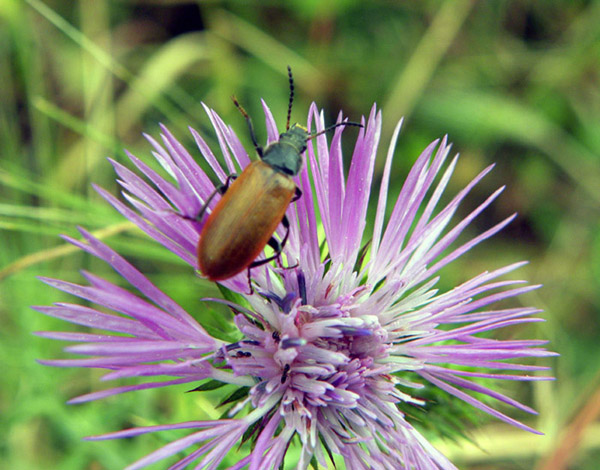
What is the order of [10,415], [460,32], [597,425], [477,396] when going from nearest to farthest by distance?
[477,396] < [10,415] < [597,425] < [460,32]

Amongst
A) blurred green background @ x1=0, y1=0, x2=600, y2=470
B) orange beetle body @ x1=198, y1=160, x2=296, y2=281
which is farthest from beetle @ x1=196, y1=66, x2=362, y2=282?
blurred green background @ x1=0, y1=0, x2=600, y2=470

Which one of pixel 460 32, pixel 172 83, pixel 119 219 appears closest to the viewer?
pixel 119 219

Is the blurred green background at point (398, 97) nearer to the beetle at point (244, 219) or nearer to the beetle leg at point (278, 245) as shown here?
the beetle leg at point (278, 245)

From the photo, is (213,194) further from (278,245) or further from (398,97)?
(398,97)

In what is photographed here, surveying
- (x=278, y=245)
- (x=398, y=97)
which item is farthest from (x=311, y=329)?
(x=398, y=97)

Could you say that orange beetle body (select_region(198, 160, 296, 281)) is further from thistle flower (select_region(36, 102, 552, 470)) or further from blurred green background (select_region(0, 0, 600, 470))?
blurred green background (select_region(0, 0, 600, 470))

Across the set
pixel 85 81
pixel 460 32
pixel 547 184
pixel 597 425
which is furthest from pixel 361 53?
pixel 597 425

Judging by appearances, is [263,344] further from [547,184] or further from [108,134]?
[547,184]
